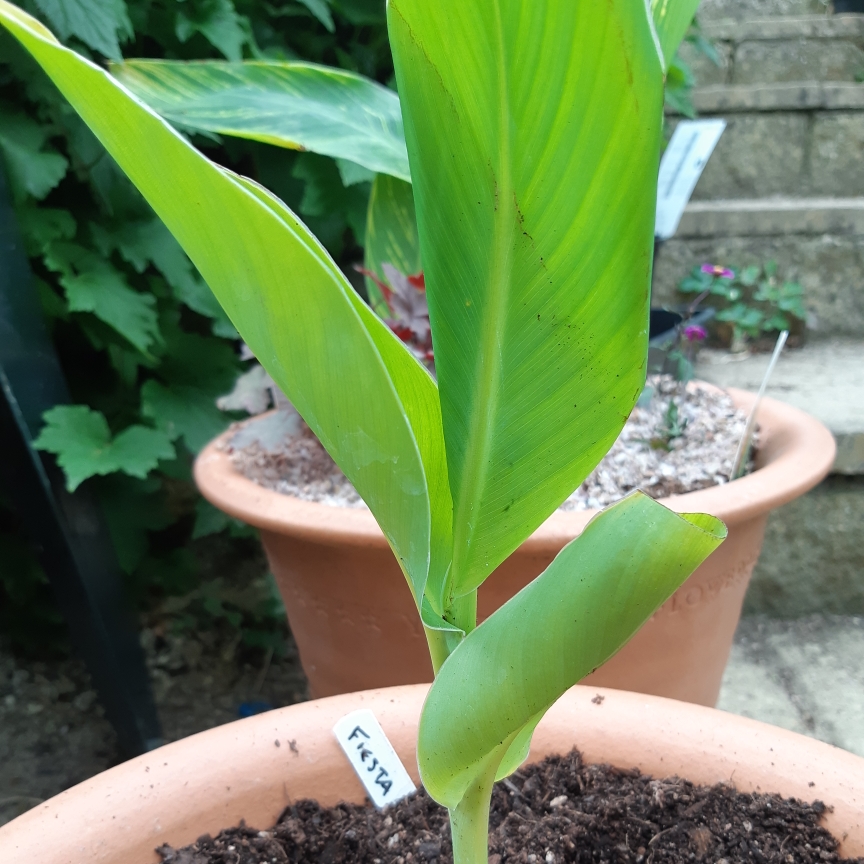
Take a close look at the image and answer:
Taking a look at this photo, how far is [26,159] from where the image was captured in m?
0.83

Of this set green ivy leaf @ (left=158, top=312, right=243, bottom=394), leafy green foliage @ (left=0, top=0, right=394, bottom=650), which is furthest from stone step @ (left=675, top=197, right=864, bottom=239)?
green ivy leaf @ (left=158, top=312, right=243, bottom=394)

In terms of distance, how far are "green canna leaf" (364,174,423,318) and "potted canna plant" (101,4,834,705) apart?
0.16 meters

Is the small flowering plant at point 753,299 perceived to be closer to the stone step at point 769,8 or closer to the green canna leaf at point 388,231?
the green canna leaf at point 388,231

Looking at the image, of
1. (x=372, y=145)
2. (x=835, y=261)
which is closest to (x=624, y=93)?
(x=372, y=145)

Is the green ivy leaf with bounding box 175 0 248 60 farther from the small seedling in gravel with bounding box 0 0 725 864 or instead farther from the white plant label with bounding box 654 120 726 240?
the small seedling in gravel with bounding box 0 0 725 864

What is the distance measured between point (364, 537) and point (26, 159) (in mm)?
627

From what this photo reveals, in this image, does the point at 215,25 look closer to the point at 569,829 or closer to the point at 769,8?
the point at 569,829

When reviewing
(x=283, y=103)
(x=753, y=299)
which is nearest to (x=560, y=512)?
(x=283, y=103)

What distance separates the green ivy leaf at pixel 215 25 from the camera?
0.91 metres

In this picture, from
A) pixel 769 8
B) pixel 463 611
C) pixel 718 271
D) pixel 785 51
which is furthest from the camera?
pixel 769 8

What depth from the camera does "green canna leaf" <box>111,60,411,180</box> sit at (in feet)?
2.29

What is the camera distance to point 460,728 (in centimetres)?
24

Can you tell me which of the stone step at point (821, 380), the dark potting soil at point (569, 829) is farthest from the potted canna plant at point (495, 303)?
the stone step at point (821, 380)

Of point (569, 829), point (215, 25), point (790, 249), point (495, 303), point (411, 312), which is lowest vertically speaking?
point (790, 249)
